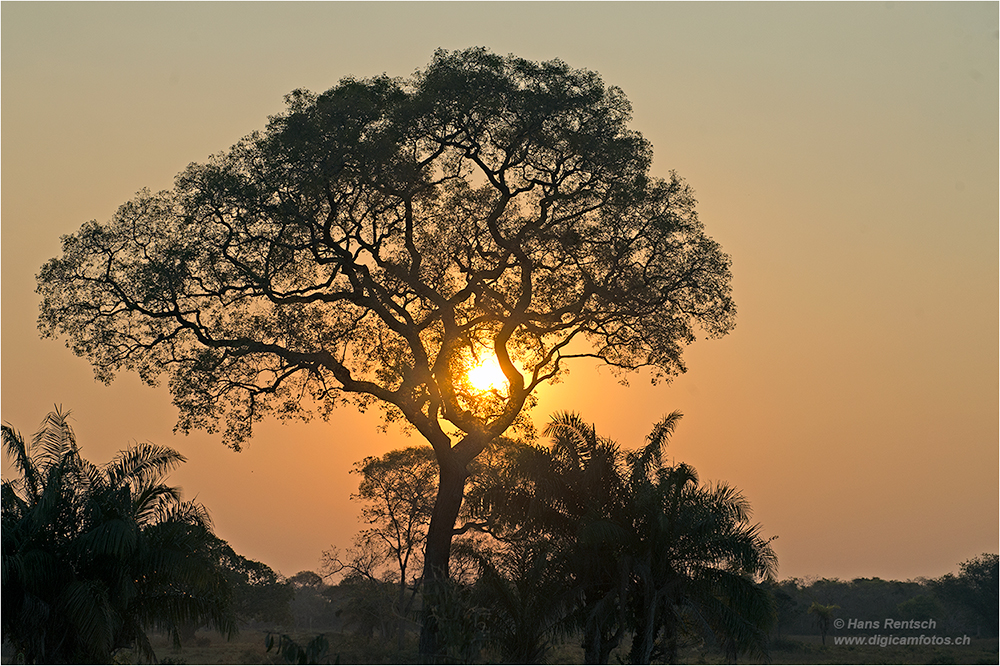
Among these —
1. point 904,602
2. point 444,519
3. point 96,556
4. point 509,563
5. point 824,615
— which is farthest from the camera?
point 904,602

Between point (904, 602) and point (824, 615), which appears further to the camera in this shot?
point (904, 602)

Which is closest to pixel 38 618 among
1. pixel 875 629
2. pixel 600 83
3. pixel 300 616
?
pixel 600 83

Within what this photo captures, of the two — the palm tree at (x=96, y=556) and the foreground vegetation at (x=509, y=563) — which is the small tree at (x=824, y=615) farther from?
the palm tree at (x=96, y=556)

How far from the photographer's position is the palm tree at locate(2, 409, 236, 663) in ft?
59.8

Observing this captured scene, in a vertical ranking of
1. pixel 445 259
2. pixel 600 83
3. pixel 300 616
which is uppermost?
pixel 600 83

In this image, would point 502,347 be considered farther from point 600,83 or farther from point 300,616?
point 300,616

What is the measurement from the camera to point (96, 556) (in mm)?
18984

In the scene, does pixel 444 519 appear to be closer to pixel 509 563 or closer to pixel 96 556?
pixel 509 563

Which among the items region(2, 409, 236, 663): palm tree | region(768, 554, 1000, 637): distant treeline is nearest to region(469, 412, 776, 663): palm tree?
region(2, 409, 236, 663): palm tree

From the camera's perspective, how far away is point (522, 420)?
29469mm

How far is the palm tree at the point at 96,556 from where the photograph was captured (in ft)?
59.8

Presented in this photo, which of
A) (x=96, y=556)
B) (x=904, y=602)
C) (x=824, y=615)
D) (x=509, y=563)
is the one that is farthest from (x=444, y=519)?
(x=904, y=602)

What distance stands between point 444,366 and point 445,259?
10.3 ft

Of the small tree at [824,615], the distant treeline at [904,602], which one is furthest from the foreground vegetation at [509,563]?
the small tree at [824,615]
